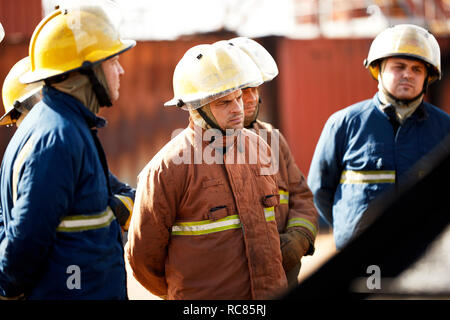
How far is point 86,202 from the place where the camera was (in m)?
2.08

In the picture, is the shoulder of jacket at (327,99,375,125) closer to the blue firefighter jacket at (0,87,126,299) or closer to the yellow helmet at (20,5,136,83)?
the yellow helmet at (20,5,136,83)

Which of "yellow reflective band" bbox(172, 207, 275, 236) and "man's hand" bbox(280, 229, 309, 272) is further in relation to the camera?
"man's hand" bbox(280, 229, 309, 272)

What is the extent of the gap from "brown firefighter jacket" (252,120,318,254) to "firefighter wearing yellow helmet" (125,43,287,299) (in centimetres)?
49

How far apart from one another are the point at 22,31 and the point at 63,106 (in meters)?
9.79

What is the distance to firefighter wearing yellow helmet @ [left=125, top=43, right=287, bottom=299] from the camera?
95.4 inches

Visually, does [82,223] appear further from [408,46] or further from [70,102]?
[408,46]

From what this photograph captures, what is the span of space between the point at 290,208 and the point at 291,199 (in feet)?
0.19

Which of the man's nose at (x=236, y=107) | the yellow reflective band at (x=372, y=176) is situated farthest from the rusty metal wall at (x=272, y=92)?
the man's nose at (x=236, y=107)

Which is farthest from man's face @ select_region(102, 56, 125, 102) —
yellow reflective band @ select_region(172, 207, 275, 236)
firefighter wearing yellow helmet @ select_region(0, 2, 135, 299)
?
yellow reflective band @ select_region(172, 207, 275, 236)

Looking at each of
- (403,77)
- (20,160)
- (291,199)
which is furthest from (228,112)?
(403,77)

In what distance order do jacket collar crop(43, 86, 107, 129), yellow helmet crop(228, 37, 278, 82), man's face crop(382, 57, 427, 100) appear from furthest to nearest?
1. yellow helmet crop(228, 37, 278, 82)
2. man's face crop(382, 57, 427, 100)
3. jacket collar crop(43, 86, 107, 129)

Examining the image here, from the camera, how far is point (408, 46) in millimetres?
3693

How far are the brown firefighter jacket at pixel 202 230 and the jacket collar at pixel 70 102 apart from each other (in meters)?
0.38

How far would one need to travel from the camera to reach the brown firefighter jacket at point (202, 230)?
2420 mm
